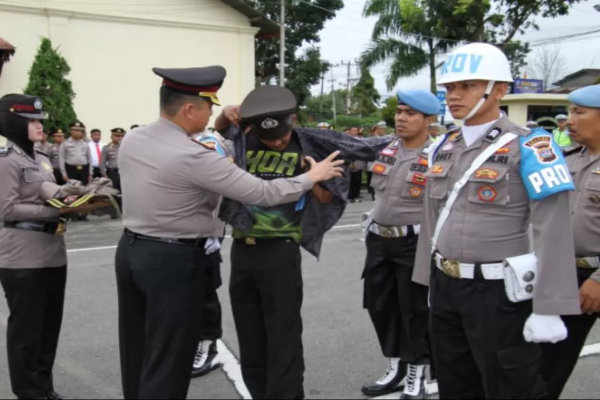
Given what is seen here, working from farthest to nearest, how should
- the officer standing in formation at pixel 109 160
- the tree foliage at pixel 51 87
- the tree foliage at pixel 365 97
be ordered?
1. the tree foliage at pixel 365 97
2. the tree foliage at pixel 51 87
3. the officer standing in formation at pixel 109 160

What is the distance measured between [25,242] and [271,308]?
157 centimetres

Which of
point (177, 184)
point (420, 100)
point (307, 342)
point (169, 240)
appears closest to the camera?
point (177, 184)

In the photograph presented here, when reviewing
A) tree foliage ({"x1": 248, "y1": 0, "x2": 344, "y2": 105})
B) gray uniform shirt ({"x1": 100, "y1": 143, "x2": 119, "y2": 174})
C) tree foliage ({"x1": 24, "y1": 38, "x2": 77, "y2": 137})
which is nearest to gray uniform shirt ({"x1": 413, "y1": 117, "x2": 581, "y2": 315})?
gray uniform shirt ({"x1": 100, "y1": 143, "x2": 119, "y2": 174})

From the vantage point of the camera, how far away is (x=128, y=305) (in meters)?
3.25

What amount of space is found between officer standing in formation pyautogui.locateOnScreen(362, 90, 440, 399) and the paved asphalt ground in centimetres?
27

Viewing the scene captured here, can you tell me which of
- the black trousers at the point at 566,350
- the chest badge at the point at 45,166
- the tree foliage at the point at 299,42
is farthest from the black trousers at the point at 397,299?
the tree foliage at the point at 299,42

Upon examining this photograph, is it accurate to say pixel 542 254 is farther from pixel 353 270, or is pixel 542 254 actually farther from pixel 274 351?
pixel 353 270

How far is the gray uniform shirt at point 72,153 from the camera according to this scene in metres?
12.9

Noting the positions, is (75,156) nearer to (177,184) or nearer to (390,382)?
(390,382)

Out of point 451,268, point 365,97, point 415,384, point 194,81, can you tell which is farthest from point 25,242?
point 365,97

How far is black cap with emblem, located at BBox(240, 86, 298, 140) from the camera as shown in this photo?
3.30 m

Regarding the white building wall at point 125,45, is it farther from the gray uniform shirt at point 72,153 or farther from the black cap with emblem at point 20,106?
the black cap with emblem at point 20,106

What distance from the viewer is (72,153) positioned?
13.0 meters

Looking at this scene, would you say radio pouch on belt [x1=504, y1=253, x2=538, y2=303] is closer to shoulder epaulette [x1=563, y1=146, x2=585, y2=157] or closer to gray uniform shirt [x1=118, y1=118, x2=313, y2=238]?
gray uniform shirt [x1=118, y1=118, x2=313, y2=238]
